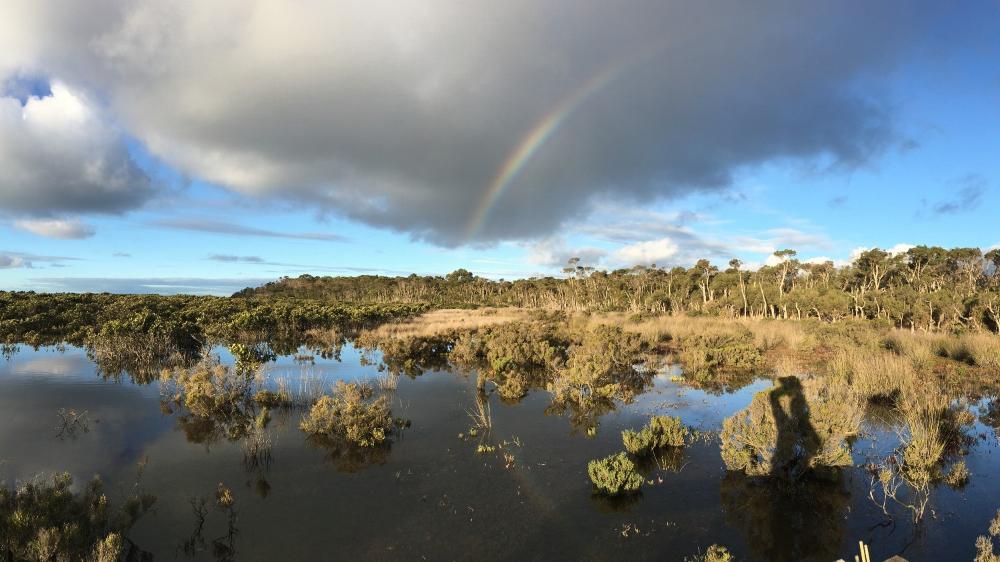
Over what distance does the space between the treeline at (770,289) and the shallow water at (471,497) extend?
26.6 metres

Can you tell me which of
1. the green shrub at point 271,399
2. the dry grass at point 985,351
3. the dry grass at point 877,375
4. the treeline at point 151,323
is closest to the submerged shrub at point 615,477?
the dry grass at point 877,375

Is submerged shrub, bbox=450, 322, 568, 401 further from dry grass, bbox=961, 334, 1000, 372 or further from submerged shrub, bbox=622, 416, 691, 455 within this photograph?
dry grass, bbox=961, 334, 1000, 372

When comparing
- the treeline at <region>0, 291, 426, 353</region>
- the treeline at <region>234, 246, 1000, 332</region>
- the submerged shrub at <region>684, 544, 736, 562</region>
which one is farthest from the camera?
the treeline at <region>234, 246, 1000, 332</region>

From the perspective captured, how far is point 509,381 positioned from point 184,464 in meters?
8.74

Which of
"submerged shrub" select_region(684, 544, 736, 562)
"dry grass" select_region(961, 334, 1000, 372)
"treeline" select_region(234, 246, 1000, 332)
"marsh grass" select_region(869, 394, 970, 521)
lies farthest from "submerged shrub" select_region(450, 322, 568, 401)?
"treeline" select_region(234, 246, 1000, 332)

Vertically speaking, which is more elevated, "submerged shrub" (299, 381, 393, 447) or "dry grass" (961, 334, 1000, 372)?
"dry grass" (961, 334, 1000, 372)

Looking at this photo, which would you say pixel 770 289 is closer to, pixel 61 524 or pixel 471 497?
pixel 471 497

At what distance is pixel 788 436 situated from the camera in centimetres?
877

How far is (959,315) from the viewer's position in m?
30.1

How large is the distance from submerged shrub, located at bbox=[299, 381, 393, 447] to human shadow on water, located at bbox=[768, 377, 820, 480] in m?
7.90

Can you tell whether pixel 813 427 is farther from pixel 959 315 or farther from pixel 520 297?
pixel 520 297

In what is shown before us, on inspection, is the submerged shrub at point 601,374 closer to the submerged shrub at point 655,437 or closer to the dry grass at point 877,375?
the submerged shrub at point 655,437

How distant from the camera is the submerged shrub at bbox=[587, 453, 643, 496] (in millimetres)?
8336

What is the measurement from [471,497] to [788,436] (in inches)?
225
